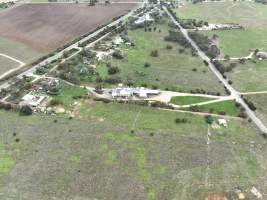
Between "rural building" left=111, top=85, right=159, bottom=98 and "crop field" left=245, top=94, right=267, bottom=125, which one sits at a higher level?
"rural building" left=111, top=85, right=159, bottom=98

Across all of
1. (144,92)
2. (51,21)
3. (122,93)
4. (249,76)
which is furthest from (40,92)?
(51,21)

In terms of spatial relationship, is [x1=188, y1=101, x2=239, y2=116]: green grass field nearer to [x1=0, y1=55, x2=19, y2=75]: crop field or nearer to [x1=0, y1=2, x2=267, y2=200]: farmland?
[x1=0, y1=2, x2=267, y2=200]: farmland

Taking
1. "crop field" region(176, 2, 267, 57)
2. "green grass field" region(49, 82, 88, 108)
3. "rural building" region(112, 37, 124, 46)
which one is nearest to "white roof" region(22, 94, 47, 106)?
"green grass field" region(49, 82, 88, 108)

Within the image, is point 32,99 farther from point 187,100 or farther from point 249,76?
point 249,76

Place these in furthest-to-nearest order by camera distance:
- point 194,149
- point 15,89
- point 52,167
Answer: point 15,89, point 194,149, point 52,167

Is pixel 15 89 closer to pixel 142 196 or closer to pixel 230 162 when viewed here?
pixel 142 196

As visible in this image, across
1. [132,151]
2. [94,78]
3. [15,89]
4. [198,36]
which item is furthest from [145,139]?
[198,36]
